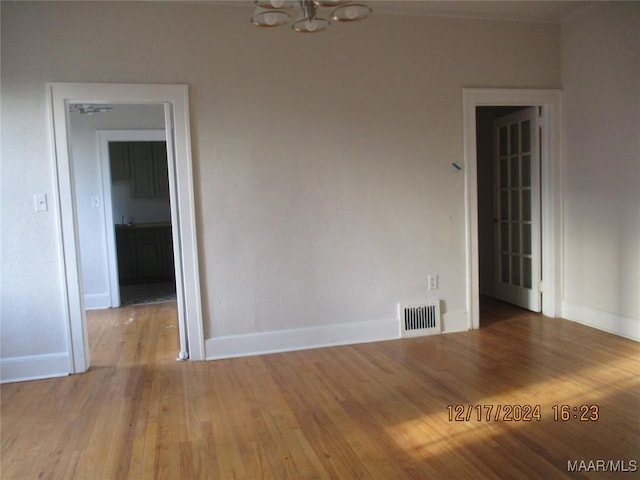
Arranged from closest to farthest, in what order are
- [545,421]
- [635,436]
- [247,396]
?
1. [635,436]
2. [545,421]
3. [247,396]

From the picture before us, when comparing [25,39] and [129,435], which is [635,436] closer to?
[129,435]

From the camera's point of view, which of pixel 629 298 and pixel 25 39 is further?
pixel 629 298

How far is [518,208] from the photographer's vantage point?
5195 mm

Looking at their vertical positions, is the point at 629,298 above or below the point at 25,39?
below

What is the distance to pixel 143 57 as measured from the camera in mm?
3768

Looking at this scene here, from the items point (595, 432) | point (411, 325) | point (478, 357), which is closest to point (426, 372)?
point (478, 357)

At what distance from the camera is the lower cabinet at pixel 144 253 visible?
7500mm

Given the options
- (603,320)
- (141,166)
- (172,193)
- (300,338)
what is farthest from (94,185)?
(603,320)

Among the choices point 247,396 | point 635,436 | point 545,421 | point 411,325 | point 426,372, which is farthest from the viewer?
point 411,325

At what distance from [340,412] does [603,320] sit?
8.99 ft

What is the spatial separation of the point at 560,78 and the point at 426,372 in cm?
307

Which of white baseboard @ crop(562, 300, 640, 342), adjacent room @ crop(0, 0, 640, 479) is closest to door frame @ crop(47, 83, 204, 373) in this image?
adjacent room @ crop(0, 0, 640, 479)

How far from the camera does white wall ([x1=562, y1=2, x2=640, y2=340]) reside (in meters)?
4.02

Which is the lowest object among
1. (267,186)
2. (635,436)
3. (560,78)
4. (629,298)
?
(635,436)
